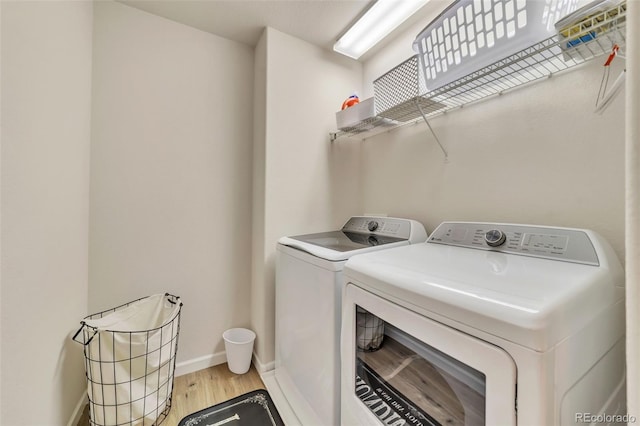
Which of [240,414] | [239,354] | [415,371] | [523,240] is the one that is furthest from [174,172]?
[523,240]

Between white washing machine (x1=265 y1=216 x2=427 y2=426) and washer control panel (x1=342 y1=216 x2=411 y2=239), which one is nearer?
white washing machine (x1=265 y1=216 x2=427 y2=426)

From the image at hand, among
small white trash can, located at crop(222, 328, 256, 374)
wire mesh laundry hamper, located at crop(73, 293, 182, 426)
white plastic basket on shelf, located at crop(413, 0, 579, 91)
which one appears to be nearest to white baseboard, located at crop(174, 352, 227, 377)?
small white trash can, located at crop(222, 328, 256, 374)

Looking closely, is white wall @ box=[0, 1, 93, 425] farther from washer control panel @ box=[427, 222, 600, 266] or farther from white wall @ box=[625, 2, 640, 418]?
washer control panel @ box=[427, 222, 600, 266]

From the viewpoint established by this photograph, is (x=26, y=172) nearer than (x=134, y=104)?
Yes

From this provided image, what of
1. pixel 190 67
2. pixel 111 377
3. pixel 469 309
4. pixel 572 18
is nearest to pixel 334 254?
pixel 469 309

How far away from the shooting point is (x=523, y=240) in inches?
39.8

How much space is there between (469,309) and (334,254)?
609 millimetres

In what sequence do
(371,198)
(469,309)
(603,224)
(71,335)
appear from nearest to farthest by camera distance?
(469,309)
(603,224)
(71,335)
(371,198)

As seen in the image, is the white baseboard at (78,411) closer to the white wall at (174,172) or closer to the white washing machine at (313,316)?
the white wall at (174,172)

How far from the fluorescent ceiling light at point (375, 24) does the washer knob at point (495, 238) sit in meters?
1.33

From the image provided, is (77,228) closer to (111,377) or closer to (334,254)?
(111,377)

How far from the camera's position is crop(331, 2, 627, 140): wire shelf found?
2.60 ft

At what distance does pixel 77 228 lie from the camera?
1.34 metres

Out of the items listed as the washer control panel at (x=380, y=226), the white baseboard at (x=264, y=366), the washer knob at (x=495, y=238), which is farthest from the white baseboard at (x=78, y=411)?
the washer knob at (x=495, y=238)
